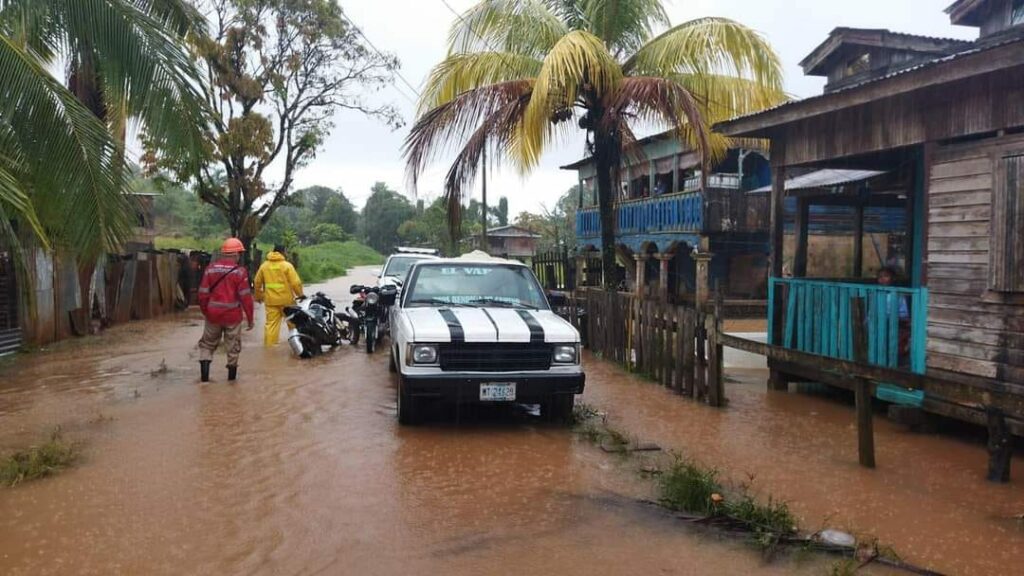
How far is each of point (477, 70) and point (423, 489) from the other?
28.7 ft

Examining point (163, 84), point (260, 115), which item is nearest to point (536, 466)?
point (163, 84)

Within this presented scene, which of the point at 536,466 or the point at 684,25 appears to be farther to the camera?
Answer: the point at 684,25

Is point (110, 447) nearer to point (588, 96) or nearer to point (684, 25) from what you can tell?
point (588, 96)

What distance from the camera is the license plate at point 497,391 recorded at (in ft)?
22.8

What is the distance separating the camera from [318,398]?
8.91 meters

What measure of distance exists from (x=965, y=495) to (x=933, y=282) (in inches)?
102

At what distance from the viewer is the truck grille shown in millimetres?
6930

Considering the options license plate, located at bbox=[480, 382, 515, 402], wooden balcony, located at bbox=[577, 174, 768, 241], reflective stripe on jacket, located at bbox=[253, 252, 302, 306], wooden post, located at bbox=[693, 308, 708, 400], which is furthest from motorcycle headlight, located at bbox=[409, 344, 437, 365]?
wooden balcony, located at bbox=[577, 174, 768, 241]

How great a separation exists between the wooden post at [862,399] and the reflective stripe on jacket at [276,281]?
Answer: 342 inches

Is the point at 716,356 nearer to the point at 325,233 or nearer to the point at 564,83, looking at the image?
the point at 564,83

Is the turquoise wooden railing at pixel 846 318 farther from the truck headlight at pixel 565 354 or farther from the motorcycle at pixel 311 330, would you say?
the motorcycle at pixel 311 330

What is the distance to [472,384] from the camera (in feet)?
22.7

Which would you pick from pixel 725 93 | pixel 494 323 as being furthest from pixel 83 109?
pixel 725 93

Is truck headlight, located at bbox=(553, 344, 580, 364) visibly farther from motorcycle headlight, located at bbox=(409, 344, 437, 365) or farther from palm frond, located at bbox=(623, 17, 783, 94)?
palm frond, located at bbox=(623, 17, 783, 94)
